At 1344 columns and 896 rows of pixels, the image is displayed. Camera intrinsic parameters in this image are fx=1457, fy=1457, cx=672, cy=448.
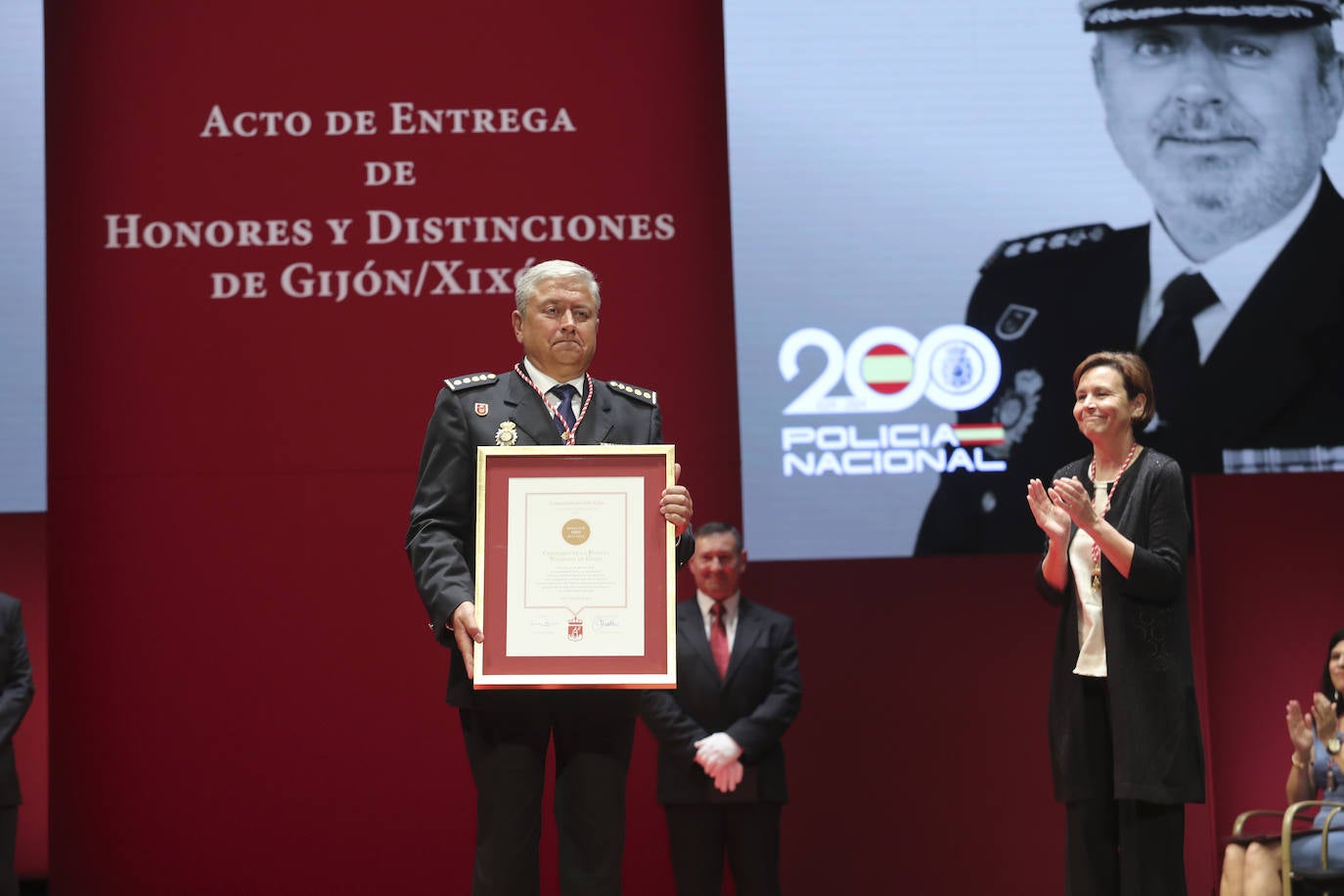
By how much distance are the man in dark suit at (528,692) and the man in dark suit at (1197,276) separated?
2545 millimetres

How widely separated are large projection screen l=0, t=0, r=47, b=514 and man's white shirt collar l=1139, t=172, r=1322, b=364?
3882 mm

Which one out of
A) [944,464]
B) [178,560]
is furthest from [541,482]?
[178,560]

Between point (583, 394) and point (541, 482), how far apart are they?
27cm

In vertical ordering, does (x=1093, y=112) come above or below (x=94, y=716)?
above

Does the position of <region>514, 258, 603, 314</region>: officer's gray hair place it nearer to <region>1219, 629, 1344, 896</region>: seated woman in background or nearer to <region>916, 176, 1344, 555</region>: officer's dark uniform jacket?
<region>916, 176, 1344, 555</region>: officer's dark uniform jacket

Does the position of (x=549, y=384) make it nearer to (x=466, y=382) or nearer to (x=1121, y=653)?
(x=466, y=382)

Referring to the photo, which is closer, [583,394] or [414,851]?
[583,394]

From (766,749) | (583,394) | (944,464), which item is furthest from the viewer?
(944,464)

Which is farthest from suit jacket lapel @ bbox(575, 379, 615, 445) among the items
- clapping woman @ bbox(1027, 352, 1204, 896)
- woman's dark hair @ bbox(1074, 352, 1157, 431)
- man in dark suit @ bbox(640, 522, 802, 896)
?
man in dark suit @ bbox(640, 522, 802, 896)

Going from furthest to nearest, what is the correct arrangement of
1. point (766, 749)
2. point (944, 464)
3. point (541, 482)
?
point (944, 464) < point (766, 749) < point (541, 482)

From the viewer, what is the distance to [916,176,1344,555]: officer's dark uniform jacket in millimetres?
5062

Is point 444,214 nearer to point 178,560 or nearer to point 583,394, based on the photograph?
point 178,560

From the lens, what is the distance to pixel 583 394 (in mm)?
2869

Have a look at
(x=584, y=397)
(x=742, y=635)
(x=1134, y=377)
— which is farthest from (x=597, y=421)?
(x=742, y=635)
